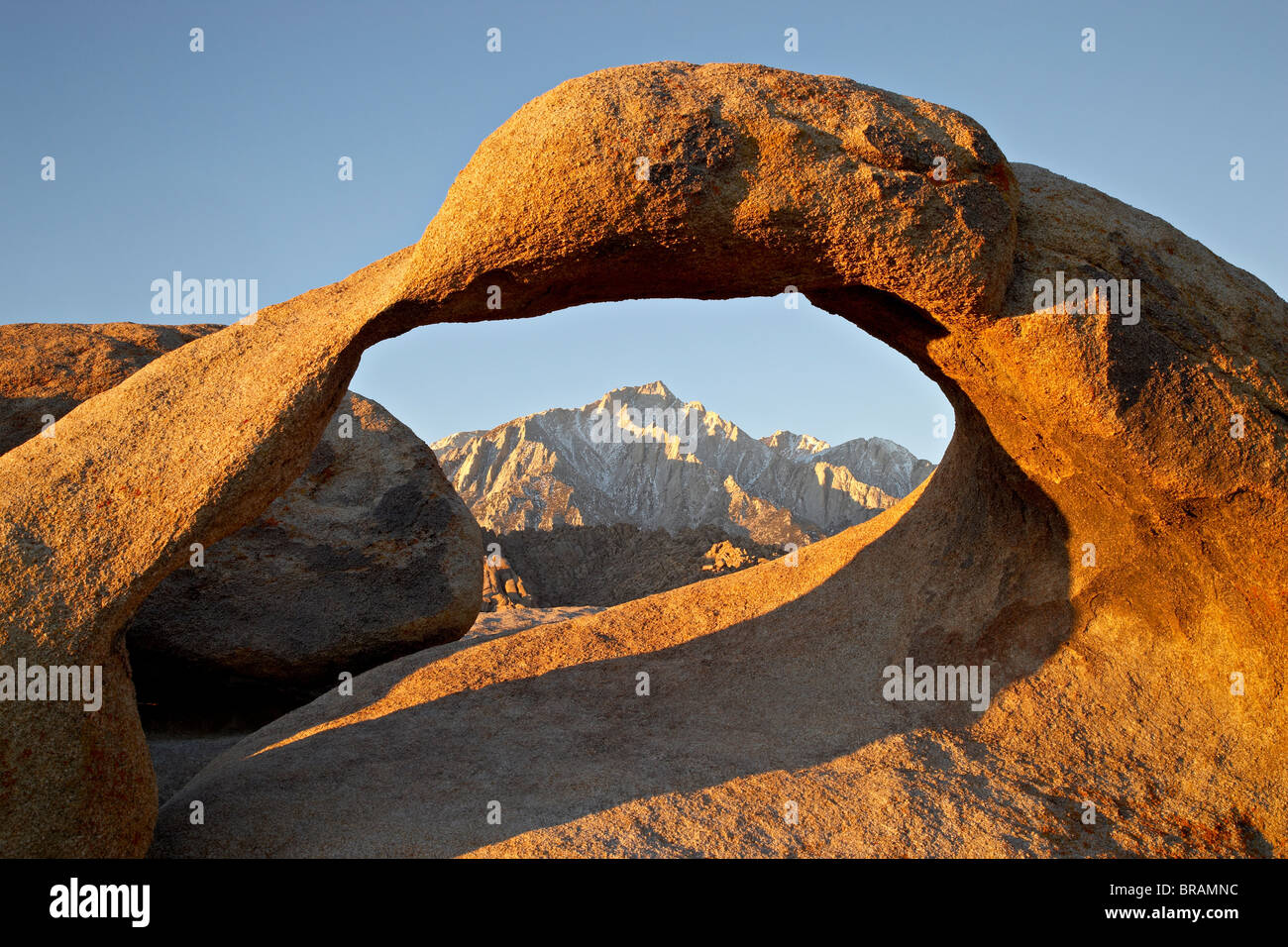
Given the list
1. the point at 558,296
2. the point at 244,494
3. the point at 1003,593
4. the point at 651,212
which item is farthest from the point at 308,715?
the point at 1003,593

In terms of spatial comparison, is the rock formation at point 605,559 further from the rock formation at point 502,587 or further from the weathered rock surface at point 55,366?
the weathered rock surface at point 55,366

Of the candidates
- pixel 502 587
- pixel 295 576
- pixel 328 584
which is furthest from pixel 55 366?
pixel 502 587

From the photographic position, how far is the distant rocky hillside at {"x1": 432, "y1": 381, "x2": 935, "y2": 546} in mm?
46688

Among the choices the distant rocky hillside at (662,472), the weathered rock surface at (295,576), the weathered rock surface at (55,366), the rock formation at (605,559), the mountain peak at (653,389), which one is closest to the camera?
the weathered rock surface at (55,366)

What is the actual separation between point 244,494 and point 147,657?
13.0ft

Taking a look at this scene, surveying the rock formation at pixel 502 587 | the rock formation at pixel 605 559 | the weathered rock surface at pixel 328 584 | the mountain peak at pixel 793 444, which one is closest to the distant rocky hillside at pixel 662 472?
the mountain peak at pixel 793 444

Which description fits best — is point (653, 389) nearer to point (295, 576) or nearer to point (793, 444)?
point (793, 444)

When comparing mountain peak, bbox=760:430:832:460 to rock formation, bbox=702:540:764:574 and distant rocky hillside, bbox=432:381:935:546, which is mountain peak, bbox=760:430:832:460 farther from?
rock formation, bbox=702:540:764:574

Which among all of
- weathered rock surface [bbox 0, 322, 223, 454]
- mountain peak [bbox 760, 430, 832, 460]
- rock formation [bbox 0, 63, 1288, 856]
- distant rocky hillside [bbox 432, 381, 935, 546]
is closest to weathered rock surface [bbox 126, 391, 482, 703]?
weathered rock surface [bbox 0, 322, 223, 454]

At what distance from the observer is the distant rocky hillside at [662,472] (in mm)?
46688

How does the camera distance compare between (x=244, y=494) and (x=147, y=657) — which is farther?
(x=147, y=657)

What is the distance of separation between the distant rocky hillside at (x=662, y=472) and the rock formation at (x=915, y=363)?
119 ft
